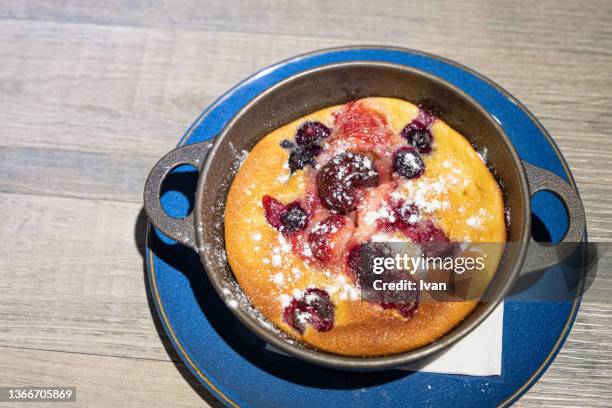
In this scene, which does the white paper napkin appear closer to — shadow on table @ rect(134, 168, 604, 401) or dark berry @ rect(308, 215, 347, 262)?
shadow on table @ rect(134, 168, 604, 401)

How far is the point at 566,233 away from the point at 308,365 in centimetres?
75

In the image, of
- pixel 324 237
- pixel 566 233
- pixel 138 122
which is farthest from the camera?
pixel 138 122

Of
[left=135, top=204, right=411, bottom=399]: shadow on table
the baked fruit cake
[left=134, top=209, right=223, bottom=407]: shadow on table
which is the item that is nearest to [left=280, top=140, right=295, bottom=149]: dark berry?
the baked fruit cake

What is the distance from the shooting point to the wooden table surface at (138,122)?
160 cm

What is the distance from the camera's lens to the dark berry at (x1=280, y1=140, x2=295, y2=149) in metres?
1.57

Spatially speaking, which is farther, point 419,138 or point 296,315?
point 419,138

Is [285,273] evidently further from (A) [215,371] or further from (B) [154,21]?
(B) [154,21]

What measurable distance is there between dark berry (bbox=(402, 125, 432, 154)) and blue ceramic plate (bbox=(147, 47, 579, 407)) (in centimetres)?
34

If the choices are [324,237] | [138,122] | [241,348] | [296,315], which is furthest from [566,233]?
[138,122]

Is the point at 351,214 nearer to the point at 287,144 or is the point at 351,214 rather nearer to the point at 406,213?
the point at 406,213

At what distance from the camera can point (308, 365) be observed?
143cm

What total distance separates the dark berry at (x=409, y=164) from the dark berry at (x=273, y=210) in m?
0.34

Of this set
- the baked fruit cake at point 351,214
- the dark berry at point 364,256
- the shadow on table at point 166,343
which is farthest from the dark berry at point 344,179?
the shadow on table at point 166,343

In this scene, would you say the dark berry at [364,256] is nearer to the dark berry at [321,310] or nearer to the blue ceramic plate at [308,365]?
the dark berry at [321,310]
